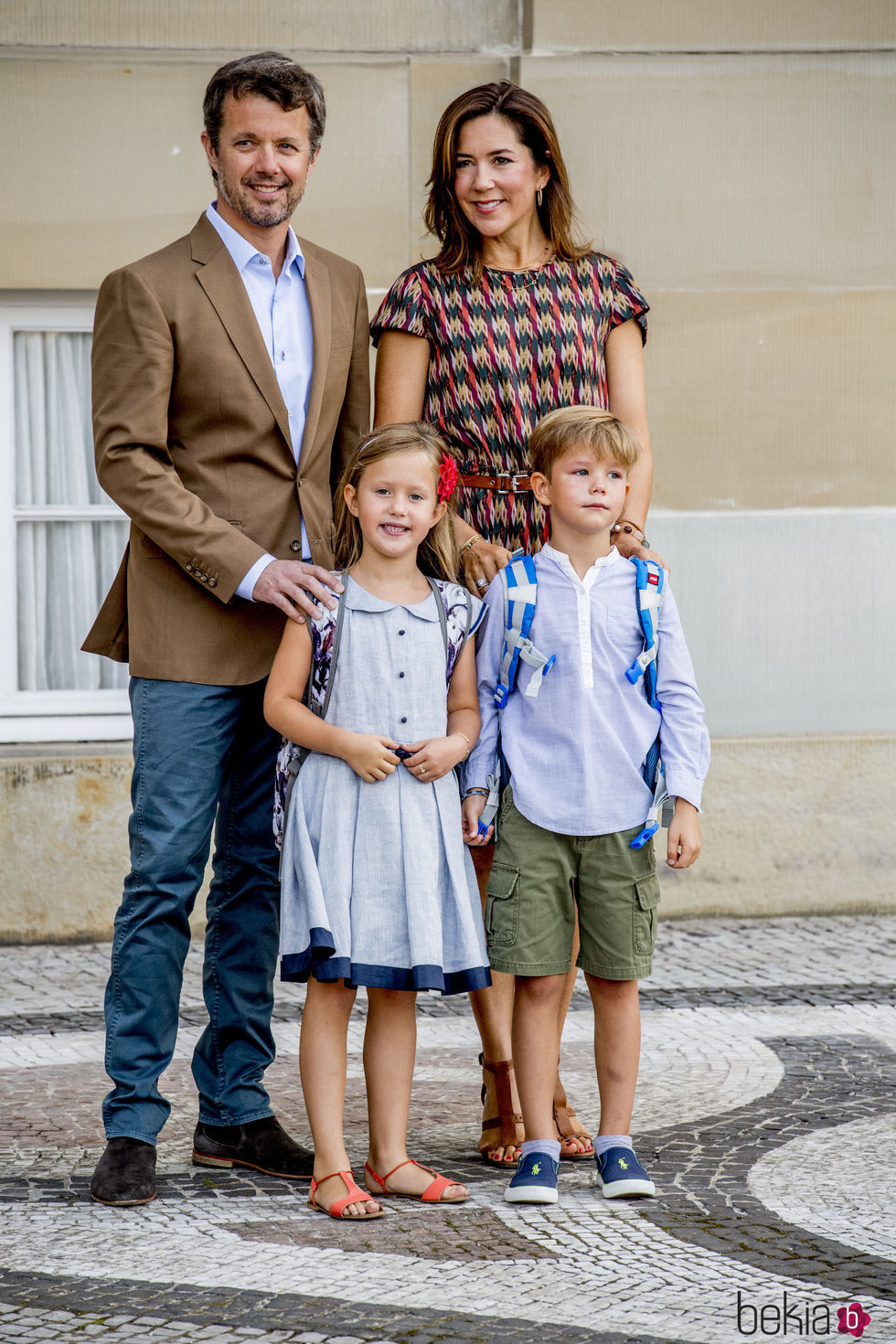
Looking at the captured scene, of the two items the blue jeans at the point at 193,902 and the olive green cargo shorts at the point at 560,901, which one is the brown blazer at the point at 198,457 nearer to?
the blue jeans at the point at 193,902

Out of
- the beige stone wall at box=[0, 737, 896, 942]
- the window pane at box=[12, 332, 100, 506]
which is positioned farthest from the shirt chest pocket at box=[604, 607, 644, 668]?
the window pane at box=[12, 332, 100, 506]

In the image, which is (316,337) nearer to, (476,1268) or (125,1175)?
(125,1175)

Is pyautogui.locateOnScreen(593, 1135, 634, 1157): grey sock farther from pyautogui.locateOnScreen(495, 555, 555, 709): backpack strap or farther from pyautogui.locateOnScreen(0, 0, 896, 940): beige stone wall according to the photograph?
pyautogui.locateOnScreen(0, 0, 896, 940): beige stone wall

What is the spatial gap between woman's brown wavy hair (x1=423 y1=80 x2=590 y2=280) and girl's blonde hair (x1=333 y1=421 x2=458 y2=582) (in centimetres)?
47

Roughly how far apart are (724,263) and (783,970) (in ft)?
8.45

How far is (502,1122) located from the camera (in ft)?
11.9

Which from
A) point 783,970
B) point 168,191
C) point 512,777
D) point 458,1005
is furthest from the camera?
point 168,191

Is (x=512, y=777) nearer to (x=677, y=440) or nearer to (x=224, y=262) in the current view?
(x=224, y=262)

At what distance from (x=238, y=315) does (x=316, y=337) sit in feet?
0.63

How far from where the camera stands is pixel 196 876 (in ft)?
11.4

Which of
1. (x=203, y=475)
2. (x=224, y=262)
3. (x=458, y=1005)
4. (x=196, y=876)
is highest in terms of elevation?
(x=224, y=262)

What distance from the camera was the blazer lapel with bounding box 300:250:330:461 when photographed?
3502 mm

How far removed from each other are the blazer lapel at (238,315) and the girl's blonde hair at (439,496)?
0.16 m

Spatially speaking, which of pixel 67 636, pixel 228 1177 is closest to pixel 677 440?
pixel 67 636
